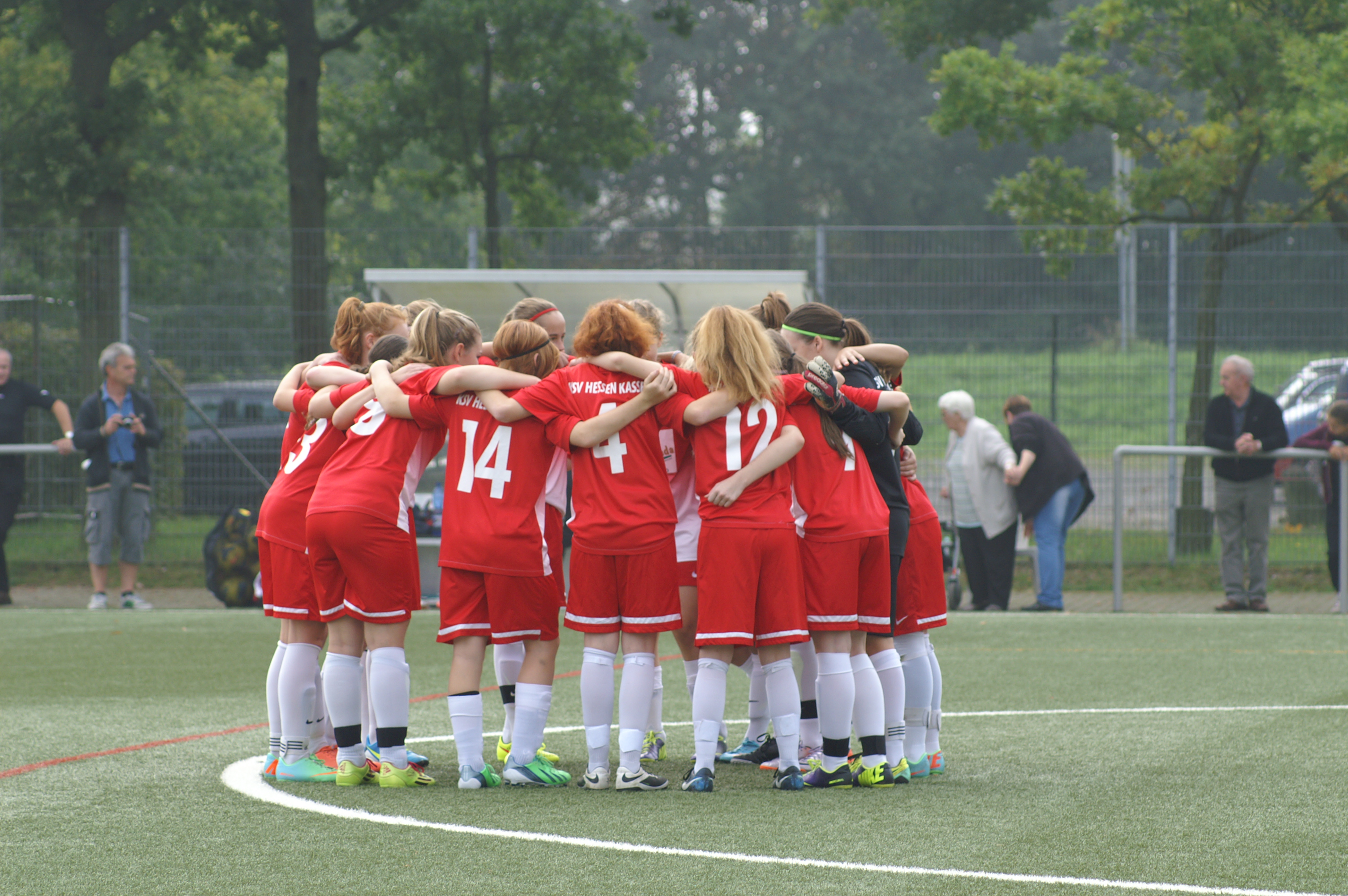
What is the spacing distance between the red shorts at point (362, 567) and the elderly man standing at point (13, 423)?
7.58 m

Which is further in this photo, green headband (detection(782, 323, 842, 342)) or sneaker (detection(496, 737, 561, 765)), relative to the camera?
sneaker (detection(496, 737, 561, 765))

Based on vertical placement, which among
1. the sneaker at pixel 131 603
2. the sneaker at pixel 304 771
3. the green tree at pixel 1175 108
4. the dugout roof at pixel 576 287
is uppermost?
the green tree at pixel 1175 108

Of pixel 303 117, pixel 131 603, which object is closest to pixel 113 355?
pixel 131 603

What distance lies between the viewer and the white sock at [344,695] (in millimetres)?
5039

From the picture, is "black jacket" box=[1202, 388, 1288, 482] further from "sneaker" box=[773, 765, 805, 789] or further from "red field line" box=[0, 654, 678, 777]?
"sneaker" box=[773, 765, 805, 789]

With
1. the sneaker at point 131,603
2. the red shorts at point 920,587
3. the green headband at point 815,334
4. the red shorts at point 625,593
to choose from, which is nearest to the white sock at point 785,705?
the red shorts at point 625,593

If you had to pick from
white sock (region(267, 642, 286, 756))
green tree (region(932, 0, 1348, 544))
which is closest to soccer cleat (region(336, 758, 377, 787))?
white sock (region(267, 642, 286, 756))

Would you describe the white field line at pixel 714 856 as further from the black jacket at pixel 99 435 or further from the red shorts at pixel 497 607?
the black jacket at pixel 99 435

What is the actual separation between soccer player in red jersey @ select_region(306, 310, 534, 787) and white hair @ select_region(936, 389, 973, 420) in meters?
6.65

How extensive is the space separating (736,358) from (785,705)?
117 cm

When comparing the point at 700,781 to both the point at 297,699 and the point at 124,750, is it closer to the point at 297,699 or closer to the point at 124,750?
the point at 297,699

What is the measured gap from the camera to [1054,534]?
1107 centimetres

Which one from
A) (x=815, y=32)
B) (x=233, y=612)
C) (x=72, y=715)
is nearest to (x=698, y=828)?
(x=72, y=715)

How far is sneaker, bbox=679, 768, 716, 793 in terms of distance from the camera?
4941 mm
